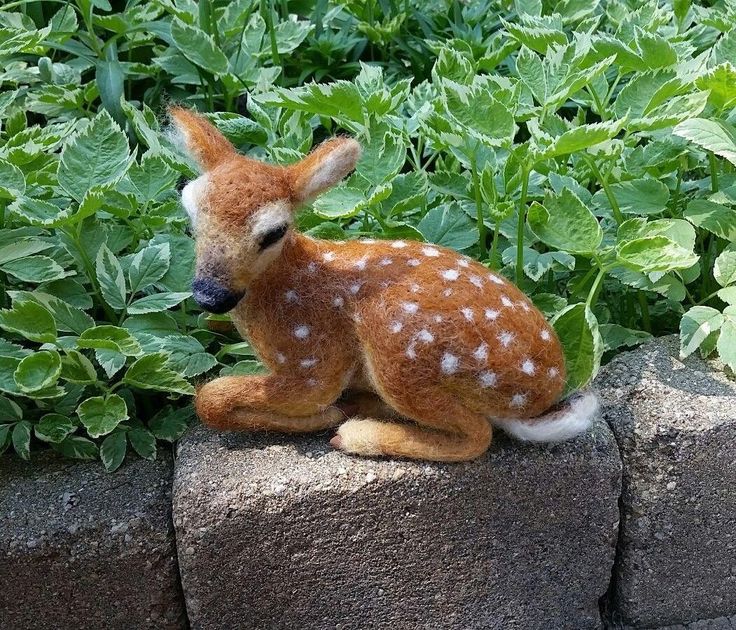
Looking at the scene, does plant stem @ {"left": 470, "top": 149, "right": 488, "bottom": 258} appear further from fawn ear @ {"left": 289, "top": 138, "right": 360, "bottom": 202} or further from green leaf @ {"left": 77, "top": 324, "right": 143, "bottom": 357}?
green leaf @ {"left": 77, "top": 324, "right": 143, "bottom": 357}

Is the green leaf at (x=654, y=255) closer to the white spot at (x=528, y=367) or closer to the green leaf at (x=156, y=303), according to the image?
the white spot at (x=528, y=367)

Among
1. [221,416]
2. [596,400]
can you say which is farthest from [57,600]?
[596,400]

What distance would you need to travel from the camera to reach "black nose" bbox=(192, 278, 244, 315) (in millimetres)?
999

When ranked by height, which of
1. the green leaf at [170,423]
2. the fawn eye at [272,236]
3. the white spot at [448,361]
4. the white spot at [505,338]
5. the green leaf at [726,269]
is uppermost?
the fawn eye at [272,236]

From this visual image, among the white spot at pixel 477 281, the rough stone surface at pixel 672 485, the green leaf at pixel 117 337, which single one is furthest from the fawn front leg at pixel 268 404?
the rough stone surface at pixel 672 485

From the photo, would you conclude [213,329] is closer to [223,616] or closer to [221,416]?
[221,416]

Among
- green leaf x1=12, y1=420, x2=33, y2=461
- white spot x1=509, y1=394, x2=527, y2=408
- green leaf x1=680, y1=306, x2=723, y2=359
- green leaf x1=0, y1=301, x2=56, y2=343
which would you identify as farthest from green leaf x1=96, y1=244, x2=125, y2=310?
green leaf x1=680, y1=306, x2=723, y2=359

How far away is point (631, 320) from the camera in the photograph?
58.0 inches

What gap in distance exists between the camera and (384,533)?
116 cm

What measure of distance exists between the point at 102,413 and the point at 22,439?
126mm

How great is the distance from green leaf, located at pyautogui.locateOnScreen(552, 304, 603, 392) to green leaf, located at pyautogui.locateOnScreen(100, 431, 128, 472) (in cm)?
62

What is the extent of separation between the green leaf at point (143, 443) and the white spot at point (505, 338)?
1.70ft

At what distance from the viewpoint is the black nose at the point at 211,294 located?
1.00 metres

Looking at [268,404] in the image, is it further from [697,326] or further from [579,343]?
[697,326]
